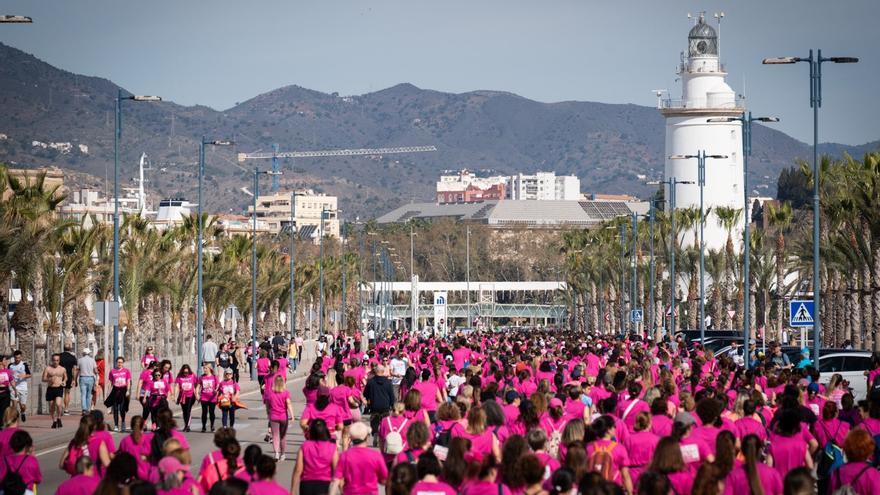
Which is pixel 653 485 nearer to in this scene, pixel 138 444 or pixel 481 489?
pixel 481 489

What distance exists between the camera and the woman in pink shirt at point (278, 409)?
22.4 metres

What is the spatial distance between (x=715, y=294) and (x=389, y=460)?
67.8 meters

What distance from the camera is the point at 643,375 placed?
866 inches

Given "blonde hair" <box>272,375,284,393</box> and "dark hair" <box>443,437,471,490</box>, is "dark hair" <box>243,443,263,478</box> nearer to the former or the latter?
"dark hair" <box>443,437,471,490</box>

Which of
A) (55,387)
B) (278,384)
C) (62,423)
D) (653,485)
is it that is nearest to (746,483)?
(653,485)

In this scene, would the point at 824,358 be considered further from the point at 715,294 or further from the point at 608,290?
the point at 608,290

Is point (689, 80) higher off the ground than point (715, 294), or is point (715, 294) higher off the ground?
point (689, 80)

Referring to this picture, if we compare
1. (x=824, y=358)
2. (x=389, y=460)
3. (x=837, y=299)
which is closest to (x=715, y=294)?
(x=837, y=299)

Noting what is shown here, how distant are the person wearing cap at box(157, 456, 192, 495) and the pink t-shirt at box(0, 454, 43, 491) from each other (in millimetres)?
1607

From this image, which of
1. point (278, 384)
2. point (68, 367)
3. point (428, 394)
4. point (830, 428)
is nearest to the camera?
point (830, 428)

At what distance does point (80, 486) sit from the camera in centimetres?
1170

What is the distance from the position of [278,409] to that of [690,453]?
10378 mm

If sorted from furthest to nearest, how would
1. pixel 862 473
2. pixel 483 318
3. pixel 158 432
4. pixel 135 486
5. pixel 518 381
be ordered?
pixel 483 318 → pixel 518 381 → pixel 158 432 → pixel 862 473 → pixel 135 486

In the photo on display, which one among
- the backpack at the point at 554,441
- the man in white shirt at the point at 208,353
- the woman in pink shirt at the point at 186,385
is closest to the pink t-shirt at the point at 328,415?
the backpack at the point at 554,441
